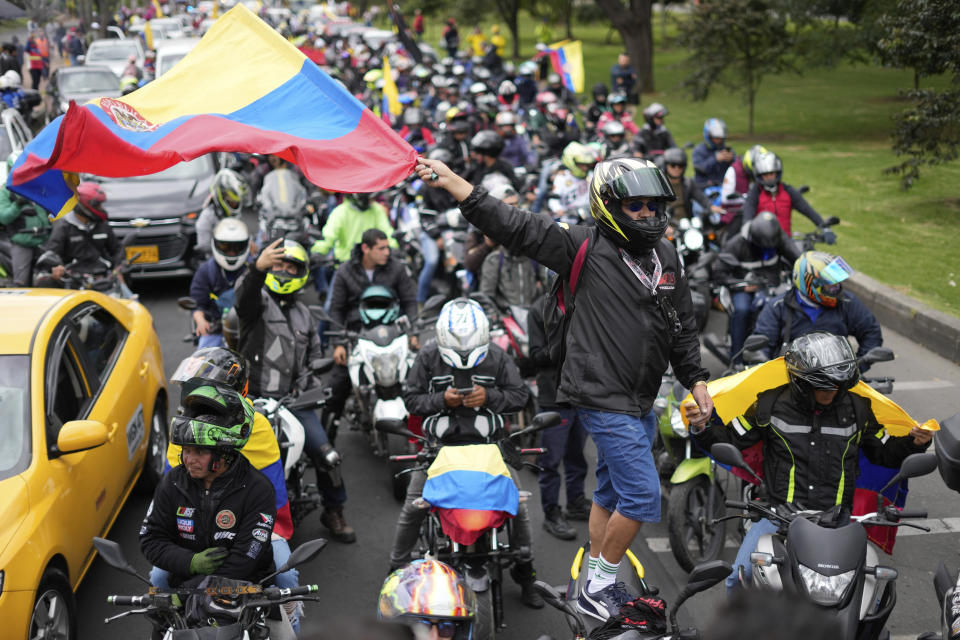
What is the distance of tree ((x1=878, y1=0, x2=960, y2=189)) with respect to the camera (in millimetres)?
14070

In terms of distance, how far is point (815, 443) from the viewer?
17.5ft

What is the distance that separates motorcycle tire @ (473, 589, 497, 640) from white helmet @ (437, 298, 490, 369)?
4.97ft

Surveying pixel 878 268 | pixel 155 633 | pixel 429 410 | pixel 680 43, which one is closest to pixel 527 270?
pixel 429 410

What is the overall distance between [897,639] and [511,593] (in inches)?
88.4

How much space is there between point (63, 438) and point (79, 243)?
5.11 m

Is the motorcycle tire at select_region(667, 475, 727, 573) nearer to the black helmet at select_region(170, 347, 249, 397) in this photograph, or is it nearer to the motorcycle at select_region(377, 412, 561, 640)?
the motorcycle at select_region(377, 412, 561, 640)

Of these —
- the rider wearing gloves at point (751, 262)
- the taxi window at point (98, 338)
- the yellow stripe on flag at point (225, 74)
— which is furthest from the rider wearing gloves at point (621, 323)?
the rider wearing gloves at point (751, 262)

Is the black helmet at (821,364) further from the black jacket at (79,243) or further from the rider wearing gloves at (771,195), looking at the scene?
the black jacket at (79,243)

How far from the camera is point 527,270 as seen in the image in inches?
349

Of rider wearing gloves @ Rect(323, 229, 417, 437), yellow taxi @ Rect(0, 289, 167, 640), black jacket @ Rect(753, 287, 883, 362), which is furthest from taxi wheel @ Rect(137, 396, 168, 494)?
black jacket @ Rect(753, 287, 883, 362)

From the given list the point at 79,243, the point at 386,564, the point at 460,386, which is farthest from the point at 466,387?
the point at 79,243

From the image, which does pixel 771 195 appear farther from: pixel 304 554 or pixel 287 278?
pixel 304 554

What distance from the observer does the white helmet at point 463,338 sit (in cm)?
612

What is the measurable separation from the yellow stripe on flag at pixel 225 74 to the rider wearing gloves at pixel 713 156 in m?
8.96
